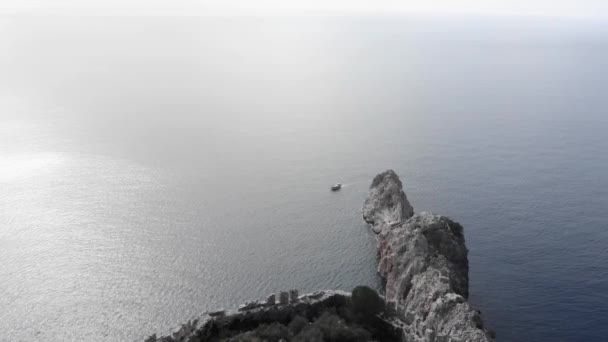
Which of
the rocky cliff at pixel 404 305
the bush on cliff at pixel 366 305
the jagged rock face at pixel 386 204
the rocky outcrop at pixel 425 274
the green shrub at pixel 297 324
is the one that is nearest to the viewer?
the green shrub at pixel 297 324

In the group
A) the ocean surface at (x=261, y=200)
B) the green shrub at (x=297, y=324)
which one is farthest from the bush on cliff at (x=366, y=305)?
the ocean surface at (x=261, y=200)

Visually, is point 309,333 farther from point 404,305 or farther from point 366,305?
point 404,305

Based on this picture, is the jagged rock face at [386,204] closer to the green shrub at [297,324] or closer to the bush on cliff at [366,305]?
the bush on cliff at [366,305]

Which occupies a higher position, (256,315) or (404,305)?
(256,315)

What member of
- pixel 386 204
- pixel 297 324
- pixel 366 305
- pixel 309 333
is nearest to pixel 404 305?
pixel 366 305

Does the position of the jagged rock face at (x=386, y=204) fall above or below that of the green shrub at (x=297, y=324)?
above

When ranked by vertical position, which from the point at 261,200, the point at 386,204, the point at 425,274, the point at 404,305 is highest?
the point at 261,200
